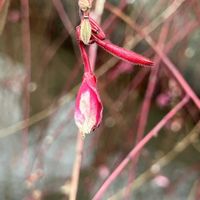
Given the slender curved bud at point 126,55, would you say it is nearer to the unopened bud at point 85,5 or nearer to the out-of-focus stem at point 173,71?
the unopened bud at point 85,5

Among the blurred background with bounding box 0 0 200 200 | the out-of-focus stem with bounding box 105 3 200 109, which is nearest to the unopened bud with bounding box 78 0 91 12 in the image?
the out-of-focus stem with bounding box 105 3 200 109

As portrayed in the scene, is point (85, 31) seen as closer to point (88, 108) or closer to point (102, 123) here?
point (88, 108)

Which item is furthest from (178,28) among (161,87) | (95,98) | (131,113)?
(95,98)

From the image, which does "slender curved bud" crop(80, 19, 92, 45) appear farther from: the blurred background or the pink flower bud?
the blurred background

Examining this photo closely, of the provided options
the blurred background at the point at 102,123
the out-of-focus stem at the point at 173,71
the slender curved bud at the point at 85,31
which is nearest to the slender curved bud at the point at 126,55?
the slender curved bud at the point at 85,31

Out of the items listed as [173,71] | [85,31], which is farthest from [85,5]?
[173,71]

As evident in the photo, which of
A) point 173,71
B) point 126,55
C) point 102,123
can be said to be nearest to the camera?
point 126,55
